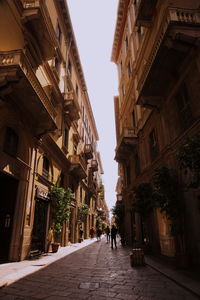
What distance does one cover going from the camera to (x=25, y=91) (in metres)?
9.73

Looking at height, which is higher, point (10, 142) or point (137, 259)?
point (10, 142)

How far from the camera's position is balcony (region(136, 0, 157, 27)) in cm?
1214

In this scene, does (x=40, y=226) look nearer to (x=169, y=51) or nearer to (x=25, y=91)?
(x=25, y=91)

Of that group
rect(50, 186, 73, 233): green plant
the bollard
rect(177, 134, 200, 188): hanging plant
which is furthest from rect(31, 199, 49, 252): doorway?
rect(177, 134, 200, 188): hanging plant

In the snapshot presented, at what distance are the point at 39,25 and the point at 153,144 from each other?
9593mm

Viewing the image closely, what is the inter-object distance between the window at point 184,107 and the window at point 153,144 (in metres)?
3.46

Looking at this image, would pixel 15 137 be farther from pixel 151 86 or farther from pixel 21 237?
pixel 151 86

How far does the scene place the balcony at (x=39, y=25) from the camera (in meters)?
10.7

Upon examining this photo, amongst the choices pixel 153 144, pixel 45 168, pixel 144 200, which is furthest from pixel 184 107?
pixel 45 168

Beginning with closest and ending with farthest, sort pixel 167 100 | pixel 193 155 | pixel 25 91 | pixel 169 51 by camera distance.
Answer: pixel 193 155, pixel 169 51, pixel 25 91, pixel 167 100

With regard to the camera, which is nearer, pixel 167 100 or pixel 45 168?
pixel 167 100

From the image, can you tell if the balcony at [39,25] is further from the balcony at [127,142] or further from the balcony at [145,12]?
the balcony at [127,142]

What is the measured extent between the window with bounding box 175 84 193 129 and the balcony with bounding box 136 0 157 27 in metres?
6.26

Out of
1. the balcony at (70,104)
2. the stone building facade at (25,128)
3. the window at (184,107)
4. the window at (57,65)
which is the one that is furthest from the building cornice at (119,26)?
the window at (184,107)
